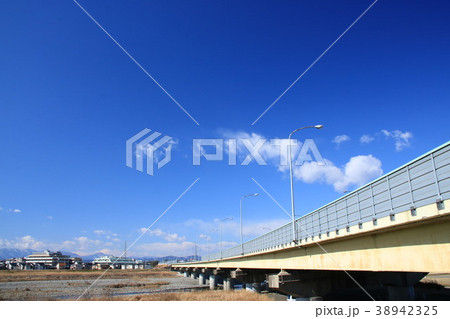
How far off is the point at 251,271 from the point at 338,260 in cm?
3424

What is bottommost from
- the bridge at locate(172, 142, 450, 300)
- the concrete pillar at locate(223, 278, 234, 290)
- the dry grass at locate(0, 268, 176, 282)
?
the dry grass at locate(0, 268, 176, 282)

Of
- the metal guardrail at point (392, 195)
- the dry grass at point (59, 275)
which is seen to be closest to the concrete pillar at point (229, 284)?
the metal guardrail at point (392, 195)

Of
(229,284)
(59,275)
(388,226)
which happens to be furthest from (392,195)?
(59,275)

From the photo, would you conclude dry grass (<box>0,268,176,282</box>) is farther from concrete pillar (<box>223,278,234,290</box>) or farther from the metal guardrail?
the metal guardrail

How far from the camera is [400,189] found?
1223cm

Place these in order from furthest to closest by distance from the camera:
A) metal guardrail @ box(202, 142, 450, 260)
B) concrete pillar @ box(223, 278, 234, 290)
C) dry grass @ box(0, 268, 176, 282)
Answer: dry grass @ box(0, 268, 176, 282)
concrete pillar @ box(223, 278, 234, 290)
metal guardrail @ box(202, 142, 450, 260)

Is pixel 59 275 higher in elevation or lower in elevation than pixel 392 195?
lower

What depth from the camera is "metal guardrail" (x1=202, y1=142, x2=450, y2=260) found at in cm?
1018

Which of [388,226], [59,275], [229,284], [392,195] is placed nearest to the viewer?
[388,226]

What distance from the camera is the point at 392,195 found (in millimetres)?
12680

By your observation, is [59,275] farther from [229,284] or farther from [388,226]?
[388,226]

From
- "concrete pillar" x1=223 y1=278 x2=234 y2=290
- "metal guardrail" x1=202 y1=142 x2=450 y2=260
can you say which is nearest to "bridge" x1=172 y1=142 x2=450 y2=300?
"metal guardrail" x1=202 y1=142 x2=450 y2=260
